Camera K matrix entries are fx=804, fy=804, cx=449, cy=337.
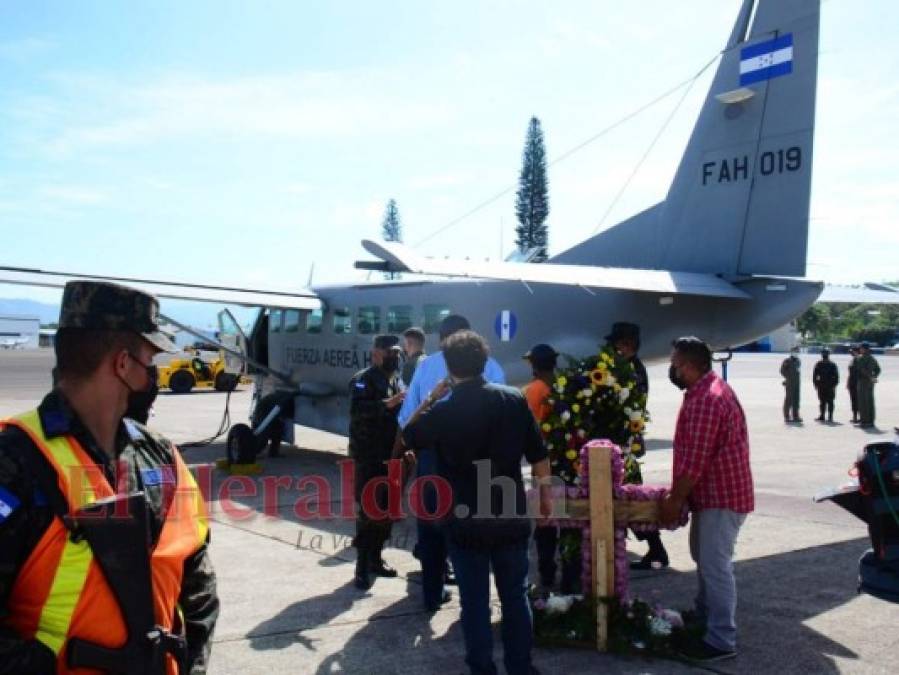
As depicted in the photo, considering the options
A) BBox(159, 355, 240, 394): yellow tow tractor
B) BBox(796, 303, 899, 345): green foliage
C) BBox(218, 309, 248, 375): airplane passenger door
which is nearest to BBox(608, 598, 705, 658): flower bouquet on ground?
BBox(218, 309, 248, 375): airplane passenger door

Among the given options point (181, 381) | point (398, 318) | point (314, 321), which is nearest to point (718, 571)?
point (398, 318)

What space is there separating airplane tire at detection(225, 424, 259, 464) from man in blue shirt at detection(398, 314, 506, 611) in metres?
6.05

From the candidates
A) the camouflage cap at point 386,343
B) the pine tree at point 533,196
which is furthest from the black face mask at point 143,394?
the pine tree at point 533,196

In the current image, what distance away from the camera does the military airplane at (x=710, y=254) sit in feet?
30.7

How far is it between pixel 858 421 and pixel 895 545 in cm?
1493

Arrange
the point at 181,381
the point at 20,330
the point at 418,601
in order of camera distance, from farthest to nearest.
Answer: the point at 20,330, the point at 181,381, the point at 418,601

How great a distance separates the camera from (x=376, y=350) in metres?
6.52

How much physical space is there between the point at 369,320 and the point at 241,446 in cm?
265

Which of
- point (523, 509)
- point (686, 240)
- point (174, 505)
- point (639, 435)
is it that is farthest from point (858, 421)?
point (174, 505)

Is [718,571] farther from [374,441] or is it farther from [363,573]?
[374,441]

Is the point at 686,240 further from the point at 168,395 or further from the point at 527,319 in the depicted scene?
the point at 168,395

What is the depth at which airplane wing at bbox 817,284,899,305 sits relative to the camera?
10875mm

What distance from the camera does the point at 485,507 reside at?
3854 mm

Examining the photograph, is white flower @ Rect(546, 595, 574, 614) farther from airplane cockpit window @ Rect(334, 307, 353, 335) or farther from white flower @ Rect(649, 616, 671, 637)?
airplane cockpit window @ Rect(334, 307, 353, 335)
